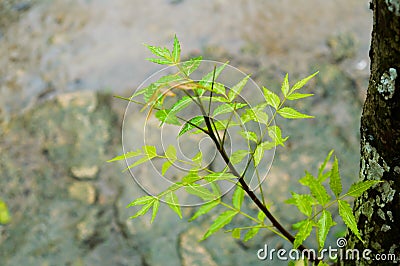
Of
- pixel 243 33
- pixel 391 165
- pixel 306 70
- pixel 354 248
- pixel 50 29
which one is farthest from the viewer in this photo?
pixel 50 29

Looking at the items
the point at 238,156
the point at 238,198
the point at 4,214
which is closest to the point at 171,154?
the point at 238,156

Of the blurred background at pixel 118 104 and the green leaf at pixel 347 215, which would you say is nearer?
the green leaf at pixel 347 215

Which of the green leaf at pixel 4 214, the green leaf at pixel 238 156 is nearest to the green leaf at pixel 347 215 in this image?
the green leaf at pixel 238 156

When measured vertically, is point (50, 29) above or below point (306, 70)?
above

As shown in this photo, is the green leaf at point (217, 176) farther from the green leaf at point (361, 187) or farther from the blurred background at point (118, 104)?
the blurred background at point (118, 104)

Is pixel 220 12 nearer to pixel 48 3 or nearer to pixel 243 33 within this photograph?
pixel 243 33

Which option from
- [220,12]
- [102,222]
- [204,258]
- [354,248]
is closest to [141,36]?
[220,12]

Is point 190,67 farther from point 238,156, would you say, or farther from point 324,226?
point 324,226

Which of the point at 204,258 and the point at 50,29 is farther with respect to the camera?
the point at 50,29
